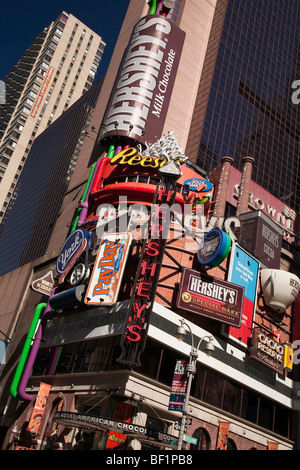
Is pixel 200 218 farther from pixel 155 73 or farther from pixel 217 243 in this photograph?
pixel 155 73

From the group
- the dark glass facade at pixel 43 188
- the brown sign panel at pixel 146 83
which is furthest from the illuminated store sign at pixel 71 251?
the dark glass facade at pixel 43 188

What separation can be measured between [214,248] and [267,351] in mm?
10283

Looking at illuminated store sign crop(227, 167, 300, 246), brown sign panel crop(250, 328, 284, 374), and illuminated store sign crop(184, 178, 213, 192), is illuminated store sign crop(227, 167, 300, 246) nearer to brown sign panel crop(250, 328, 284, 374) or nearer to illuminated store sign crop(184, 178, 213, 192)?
illuminated store sign crop(184, 178, 213, 192)

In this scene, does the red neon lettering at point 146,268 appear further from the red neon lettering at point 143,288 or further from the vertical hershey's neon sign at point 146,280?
the red neon lettering at point 143,288

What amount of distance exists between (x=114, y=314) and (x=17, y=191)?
249ft

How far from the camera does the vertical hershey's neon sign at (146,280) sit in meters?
27.5

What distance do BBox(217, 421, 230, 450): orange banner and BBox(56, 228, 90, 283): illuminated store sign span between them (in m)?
16.3

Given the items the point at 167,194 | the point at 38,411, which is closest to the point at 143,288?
the point at 167,194

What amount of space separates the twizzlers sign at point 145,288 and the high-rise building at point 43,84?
90.8m

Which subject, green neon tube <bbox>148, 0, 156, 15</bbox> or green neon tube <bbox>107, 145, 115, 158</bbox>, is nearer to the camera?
green neon tube <bbox>107, 145, 115, 158</bbox>

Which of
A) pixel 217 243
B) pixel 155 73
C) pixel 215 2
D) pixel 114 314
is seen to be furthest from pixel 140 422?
pixel 215 2

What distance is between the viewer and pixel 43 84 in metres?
131

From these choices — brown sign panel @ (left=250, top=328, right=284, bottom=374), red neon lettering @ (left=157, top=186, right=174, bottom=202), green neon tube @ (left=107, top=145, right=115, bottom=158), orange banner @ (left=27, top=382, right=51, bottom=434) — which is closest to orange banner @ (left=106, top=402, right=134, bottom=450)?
orange banner @ (left=27, top=382, right=51, bottom=434)

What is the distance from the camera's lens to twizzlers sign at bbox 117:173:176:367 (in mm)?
27438
